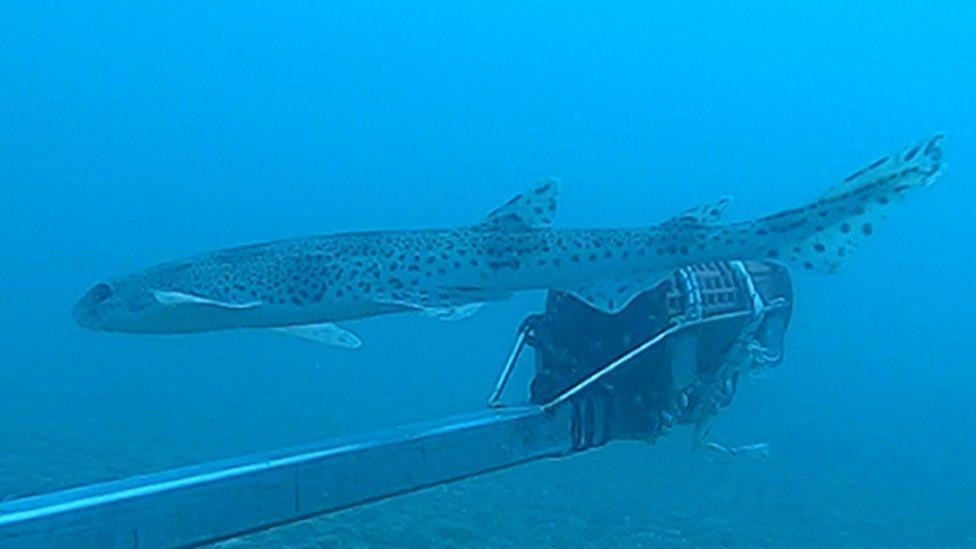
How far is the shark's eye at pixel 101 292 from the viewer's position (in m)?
4.84

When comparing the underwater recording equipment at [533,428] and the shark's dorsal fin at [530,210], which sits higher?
the shark's dorsal fin at [530,210]

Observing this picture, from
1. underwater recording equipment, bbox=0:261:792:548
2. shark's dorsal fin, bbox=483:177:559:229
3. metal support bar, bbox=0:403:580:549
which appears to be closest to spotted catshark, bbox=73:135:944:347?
shark's dorsal fin, bbox=483:177:559:229

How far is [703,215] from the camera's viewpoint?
468 cm

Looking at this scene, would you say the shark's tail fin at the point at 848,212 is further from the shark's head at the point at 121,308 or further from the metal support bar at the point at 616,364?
the shark's head at the point at 121,308

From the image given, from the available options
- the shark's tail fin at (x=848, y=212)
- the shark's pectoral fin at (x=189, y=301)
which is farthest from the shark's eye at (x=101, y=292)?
the shark's tail fin at (x=848, y=212)

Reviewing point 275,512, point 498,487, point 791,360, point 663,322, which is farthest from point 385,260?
point 791,360

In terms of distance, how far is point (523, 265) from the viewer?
4625 mm

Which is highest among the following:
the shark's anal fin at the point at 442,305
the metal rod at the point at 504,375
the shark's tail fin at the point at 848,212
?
the shark's tail fin at the point at 848,212

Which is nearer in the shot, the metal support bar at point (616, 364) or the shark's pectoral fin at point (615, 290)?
the metal support bar at point (616, 364)

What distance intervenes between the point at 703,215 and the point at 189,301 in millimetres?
1998

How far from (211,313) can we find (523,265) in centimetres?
120

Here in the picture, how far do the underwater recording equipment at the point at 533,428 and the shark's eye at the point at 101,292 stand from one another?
5.57 ft

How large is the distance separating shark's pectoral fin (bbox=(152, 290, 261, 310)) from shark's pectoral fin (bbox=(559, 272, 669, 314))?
4.11ft

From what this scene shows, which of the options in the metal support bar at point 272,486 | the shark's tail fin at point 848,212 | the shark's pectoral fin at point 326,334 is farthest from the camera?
the shark's pectoral fin at point 326,334
